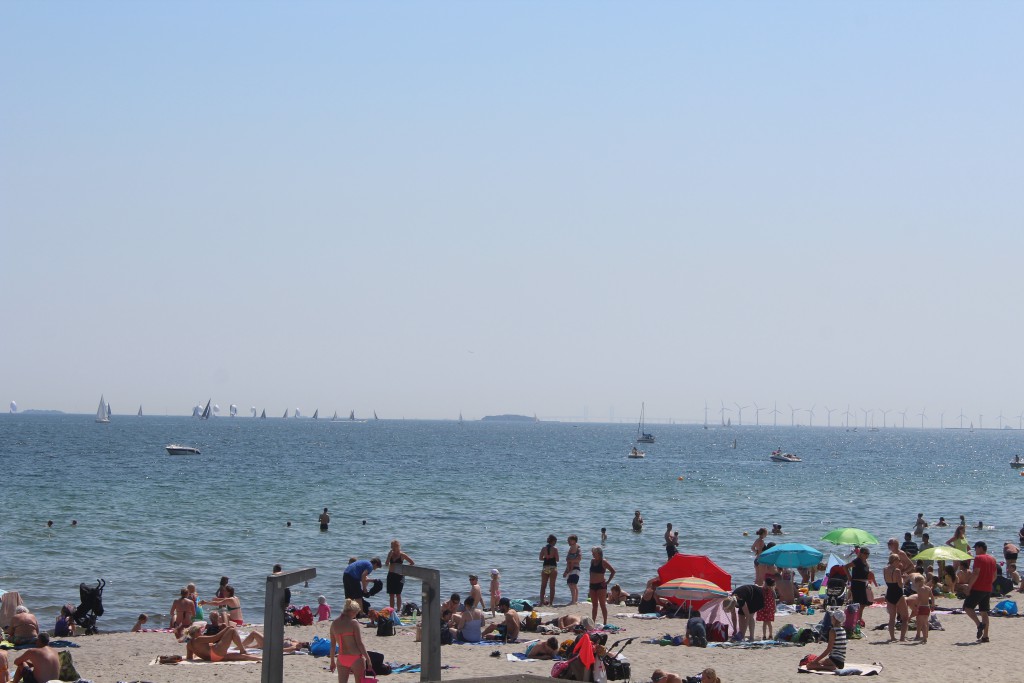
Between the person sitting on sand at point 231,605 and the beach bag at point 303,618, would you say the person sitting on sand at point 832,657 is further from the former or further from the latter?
the person sitting on sand at point 231,605

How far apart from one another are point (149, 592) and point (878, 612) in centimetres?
1686

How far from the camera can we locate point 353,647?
12.6 metres

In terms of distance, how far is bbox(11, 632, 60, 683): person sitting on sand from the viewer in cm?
1389

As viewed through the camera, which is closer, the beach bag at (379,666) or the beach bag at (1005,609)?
the beach bag at (379,666)

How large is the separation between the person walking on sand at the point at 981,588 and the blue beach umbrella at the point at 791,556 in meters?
4.01

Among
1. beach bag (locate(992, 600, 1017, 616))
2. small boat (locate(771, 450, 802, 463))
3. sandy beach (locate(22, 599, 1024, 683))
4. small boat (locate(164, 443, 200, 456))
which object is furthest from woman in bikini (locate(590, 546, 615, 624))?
small boat (locate(771, 450, 802, 463))

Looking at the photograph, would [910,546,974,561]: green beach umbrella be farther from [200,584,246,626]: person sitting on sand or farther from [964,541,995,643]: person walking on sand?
[200,584,246,626]: person sitting on sand

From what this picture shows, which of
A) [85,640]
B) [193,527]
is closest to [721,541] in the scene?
[193,527]

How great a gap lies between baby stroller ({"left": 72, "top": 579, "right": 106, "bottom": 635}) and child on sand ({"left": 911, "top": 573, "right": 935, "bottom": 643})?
50.2ft

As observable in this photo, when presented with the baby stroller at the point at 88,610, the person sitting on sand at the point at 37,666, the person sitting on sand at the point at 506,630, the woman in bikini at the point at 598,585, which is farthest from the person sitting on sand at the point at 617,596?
the person sitting on sand at the point at 37,666

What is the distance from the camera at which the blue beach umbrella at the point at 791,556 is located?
21.3 metres

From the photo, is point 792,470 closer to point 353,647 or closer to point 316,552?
point 316,552

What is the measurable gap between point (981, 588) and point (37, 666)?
46.9 ft

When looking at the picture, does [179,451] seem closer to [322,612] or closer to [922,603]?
[322,612]
